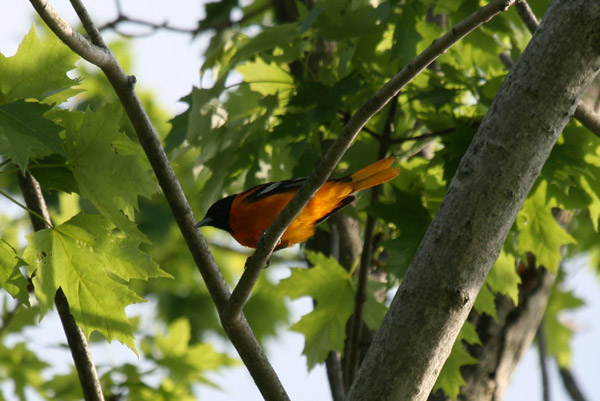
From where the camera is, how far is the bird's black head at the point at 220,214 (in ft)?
13.0

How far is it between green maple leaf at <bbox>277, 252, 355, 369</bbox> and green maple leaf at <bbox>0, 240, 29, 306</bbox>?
1420mm

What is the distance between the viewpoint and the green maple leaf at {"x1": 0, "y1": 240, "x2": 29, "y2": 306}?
241cm

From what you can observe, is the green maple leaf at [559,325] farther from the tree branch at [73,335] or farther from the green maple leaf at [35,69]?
the green maple leaf at [35,69]

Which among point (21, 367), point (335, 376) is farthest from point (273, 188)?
point (21, 367)

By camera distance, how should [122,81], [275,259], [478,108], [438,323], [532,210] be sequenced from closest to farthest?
[438,323]
[122,81]
[478,108]
[532,210]
[275,259]

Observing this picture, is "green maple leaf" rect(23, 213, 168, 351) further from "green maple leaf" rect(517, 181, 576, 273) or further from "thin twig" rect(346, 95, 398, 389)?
"green maple leaf" rect(517, 181, 576, 273)

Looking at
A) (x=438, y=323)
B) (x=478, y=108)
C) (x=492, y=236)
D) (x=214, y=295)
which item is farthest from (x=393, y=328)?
(x=478, y=108)

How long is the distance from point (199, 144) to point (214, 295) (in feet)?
4.20

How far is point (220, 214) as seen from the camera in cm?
398

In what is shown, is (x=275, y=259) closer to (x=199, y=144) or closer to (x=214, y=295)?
(x=199, y=144)

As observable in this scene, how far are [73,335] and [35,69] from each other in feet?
3.18

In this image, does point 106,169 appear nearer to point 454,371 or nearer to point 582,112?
point 582,112

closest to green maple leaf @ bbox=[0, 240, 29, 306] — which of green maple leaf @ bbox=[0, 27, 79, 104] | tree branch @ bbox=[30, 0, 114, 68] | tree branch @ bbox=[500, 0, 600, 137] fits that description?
green maple leaf @ bbox=[0, 27, 79, 104]

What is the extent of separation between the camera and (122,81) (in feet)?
7.86
